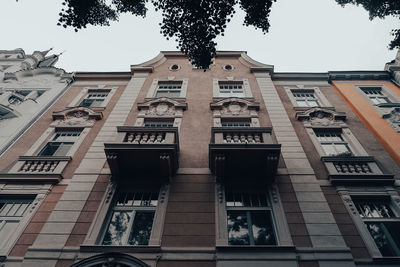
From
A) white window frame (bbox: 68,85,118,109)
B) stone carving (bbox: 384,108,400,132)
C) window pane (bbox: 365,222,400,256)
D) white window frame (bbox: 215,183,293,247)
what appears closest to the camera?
white window frame (bbox: 215,183,293,247)

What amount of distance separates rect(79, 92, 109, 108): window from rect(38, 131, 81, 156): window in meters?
2.93

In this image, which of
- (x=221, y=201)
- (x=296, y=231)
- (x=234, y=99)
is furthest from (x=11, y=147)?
(x=296, y=231)

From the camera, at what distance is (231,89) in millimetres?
17406

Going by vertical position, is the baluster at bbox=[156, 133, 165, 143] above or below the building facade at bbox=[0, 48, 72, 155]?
below

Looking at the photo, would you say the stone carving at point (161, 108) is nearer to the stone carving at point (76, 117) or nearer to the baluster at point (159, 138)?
the stone carving at point (76, 117)

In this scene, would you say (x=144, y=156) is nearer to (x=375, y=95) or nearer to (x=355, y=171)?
(x=355, y=171)

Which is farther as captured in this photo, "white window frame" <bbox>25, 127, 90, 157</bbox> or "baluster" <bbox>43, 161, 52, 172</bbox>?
"white window frame" <bbox>25, 127, 90, 157</bbox>

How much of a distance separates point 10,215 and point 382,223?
13.8m

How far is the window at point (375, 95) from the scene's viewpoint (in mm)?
16320

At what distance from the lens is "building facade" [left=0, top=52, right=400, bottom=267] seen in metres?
7.75

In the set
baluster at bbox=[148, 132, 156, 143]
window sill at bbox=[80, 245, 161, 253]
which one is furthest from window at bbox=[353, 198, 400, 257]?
baluster at bbox=[148, 132, 156, 143]

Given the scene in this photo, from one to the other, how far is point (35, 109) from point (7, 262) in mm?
10112

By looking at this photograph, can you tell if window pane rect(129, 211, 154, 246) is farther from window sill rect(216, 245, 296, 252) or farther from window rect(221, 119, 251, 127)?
window rect(221, 119, 251, 127)

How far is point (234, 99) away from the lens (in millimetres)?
15203
